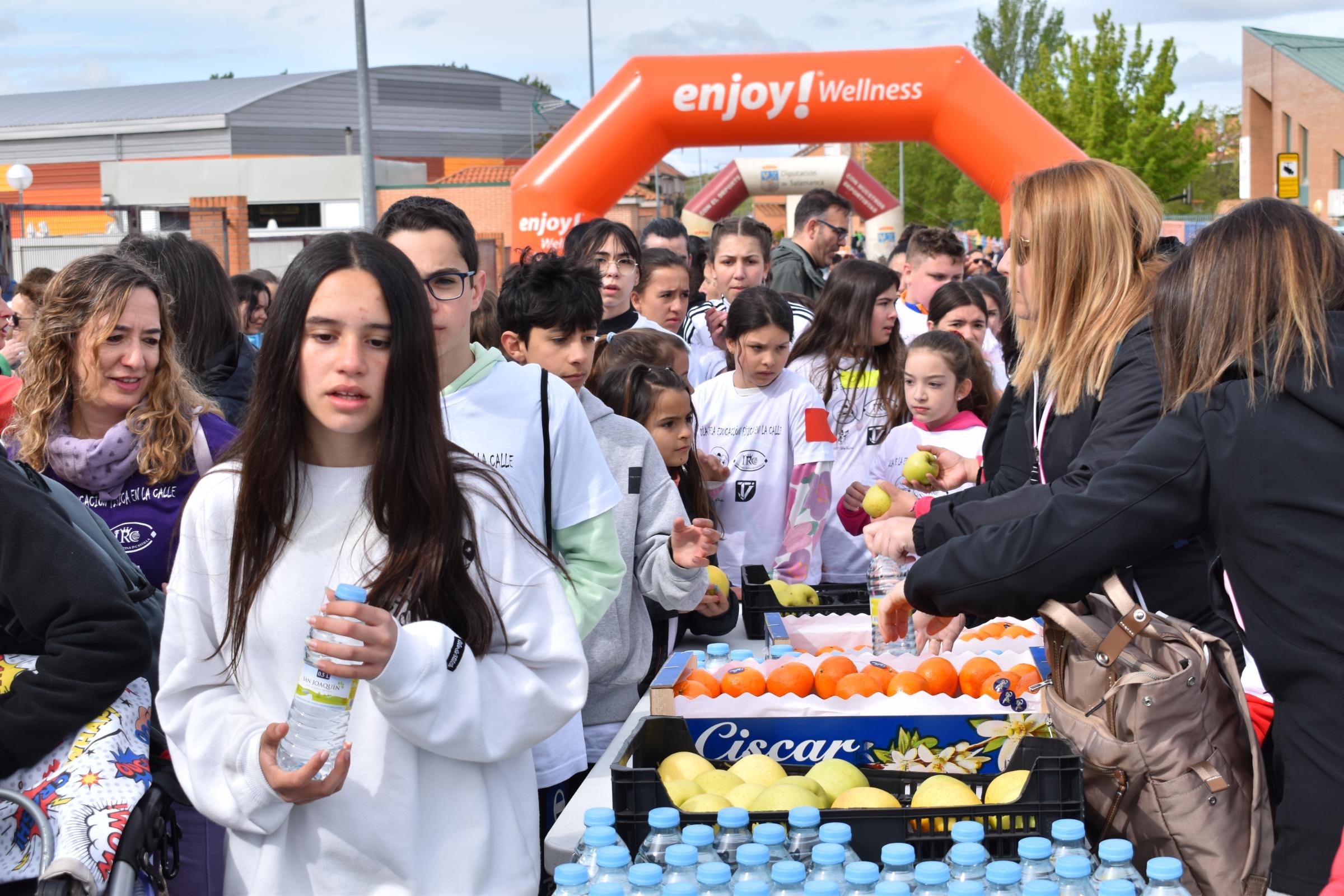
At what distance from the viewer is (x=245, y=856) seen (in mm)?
1954

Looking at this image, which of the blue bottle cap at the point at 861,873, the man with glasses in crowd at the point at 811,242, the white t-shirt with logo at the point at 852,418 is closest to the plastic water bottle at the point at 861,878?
the blue bottle cap at the point at 861,873

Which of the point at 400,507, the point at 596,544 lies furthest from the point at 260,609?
→ the point at 596,544

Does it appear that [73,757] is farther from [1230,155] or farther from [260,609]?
[1230,155]

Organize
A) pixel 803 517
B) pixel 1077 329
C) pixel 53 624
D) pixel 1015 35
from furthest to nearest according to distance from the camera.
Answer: pixel 1015 35 < pixel 803 517 < pixel 1077 329 < pixel 53 624

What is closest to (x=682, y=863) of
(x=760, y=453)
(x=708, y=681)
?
(x=708, y=681)

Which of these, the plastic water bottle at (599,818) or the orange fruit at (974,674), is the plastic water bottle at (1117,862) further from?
the orange fruit at (974,674)

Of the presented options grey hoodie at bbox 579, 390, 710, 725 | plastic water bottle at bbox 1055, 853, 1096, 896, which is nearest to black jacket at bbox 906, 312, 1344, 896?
plastic water bottle at bbox 1055, 853, 1096, 896

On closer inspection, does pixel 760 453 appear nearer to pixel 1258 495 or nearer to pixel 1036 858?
pixel 1258 495

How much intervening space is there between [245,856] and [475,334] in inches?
104

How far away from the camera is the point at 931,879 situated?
1805 mm

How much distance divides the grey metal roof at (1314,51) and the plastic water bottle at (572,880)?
41120mm

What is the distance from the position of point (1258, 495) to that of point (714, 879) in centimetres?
107

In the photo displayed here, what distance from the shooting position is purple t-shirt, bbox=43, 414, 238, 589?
9.59 ft

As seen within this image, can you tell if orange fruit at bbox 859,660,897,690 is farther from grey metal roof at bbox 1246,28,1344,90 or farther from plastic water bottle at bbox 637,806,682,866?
grey metal roof at bbox 1246,28,1344,90
